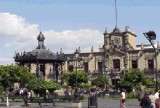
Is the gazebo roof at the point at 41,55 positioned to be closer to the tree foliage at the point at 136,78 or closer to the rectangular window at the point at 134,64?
the tree foliage at the point at 136,78

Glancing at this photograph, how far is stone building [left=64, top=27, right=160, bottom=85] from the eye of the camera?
85438 millimetres

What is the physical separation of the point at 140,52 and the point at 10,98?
150 feet

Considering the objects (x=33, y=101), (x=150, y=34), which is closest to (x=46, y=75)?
(x=33, y=101)

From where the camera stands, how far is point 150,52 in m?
85.1

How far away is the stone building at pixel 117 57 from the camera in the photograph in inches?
3364

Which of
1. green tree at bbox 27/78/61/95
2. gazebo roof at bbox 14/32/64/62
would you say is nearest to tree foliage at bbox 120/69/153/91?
gazebo roof at bbox 14/32/64/62

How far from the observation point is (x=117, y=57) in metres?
87.4

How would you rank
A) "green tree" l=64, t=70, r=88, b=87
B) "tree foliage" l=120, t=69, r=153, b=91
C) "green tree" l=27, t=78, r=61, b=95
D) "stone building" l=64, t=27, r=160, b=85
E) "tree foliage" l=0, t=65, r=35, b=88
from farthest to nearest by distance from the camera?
"stone building" l=64, t=27, r=160, b=85, "green tree" l=64, t=70, r=88, b=87, "tree foliage" l=120, t=69, r=153, b=91, "tree foliage" l=0, t=65, r=35, b=88, "green tree" l=27, t=78, r=61, b=95

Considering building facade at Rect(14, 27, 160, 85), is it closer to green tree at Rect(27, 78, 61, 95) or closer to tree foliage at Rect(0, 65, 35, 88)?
tree foliage at Rect(0, 65, 35, 88)

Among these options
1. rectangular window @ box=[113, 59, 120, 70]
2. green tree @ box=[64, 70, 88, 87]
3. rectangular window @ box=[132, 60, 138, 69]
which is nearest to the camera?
green tree @ box=[64, 70, 88, 87]

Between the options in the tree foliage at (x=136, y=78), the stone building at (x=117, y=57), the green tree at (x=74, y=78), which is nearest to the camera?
the tree foliage at (x=136, y=78)

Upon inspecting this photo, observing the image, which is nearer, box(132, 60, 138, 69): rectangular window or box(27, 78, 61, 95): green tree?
box(27, 78, 61, 95): green tree

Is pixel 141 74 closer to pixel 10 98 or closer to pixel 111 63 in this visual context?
pixel 111 63

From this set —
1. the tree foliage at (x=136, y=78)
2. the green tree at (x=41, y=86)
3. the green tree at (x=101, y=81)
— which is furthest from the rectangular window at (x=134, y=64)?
the green tree at (x=41, y=86)
